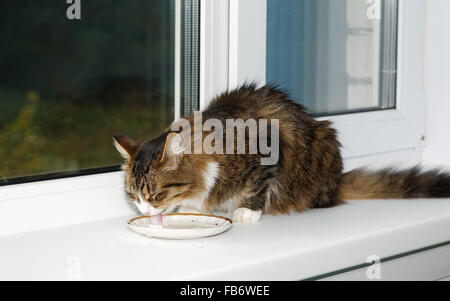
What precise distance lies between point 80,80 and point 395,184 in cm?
87

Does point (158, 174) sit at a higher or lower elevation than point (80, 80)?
lower

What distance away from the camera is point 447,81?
2.14 m

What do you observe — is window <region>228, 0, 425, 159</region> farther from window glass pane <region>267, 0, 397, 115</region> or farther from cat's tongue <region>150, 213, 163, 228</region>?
cat's tongue <region>150, 213, 163, 228</region>

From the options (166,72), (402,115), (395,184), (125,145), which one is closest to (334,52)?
(402,115)

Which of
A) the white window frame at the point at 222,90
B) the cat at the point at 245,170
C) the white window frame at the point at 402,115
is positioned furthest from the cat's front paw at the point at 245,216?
the white window frame at the point at 402,115

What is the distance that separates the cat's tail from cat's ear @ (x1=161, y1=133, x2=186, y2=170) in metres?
0.51

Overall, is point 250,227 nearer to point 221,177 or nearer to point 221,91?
point 221,177

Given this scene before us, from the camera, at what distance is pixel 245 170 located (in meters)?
1.52

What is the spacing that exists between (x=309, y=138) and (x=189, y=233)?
43cm

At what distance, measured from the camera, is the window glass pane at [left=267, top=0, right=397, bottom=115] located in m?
1.88

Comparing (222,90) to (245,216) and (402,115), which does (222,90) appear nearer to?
(245,216)
